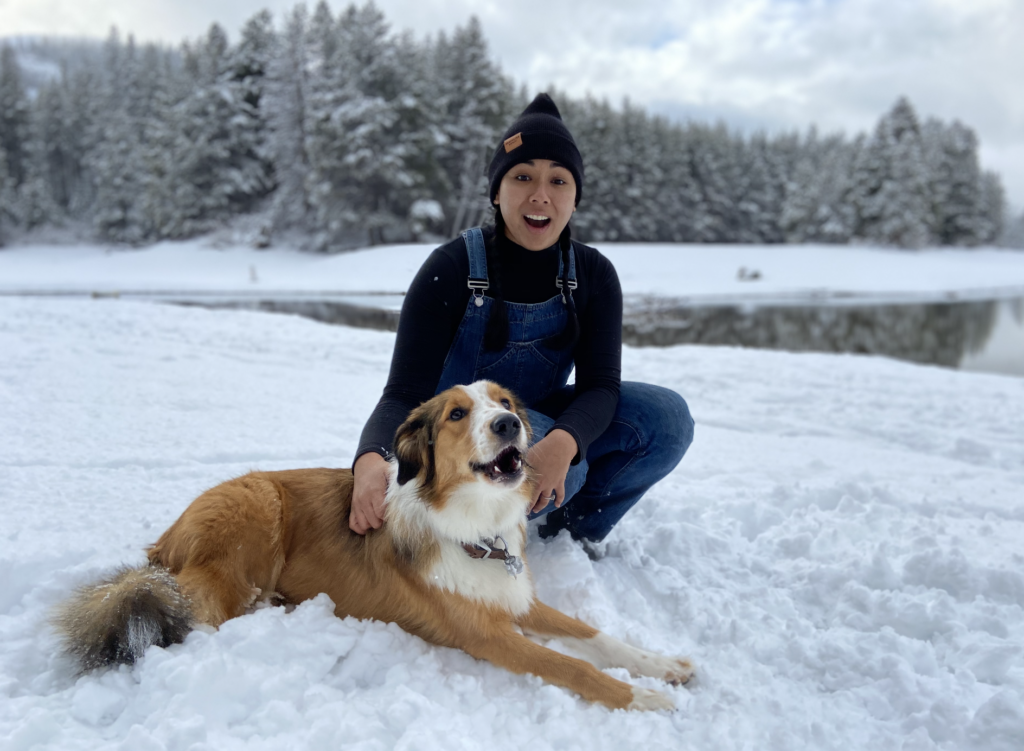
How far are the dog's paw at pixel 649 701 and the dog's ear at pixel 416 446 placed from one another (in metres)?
0.99

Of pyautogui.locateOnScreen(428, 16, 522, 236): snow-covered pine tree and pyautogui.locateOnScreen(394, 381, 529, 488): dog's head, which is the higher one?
pyautogui.locateOnScreen(428, 16, 522, 236): snow-covered pine tree

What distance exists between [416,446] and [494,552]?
1.62ft

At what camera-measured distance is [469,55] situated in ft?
59.0

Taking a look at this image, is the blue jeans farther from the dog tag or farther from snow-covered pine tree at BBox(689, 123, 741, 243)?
snow-covered pine tree at BBox(689, 123, 741, 243)

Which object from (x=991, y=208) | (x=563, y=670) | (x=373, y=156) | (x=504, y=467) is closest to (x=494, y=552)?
(x=504, y=467)

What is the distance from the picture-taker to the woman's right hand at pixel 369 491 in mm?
2314

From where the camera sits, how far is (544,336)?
111 inches

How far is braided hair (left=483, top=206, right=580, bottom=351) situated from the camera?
2693 mm

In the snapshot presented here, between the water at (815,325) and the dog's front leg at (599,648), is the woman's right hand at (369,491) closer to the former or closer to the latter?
the dog's front leg at (599,648)

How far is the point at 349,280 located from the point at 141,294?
6.11 meters

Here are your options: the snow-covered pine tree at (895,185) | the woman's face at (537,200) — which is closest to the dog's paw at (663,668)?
the woman's face at (537,200)

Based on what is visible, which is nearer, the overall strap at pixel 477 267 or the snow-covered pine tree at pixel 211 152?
the overall strap at pixel 477 267

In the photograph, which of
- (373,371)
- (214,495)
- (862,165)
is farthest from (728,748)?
(862,165)

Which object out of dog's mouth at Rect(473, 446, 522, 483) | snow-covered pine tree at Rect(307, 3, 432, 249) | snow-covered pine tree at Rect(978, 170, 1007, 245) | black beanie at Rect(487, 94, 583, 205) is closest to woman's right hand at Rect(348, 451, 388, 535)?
dog's mouth at Rect(473, 446, 522, 483)
